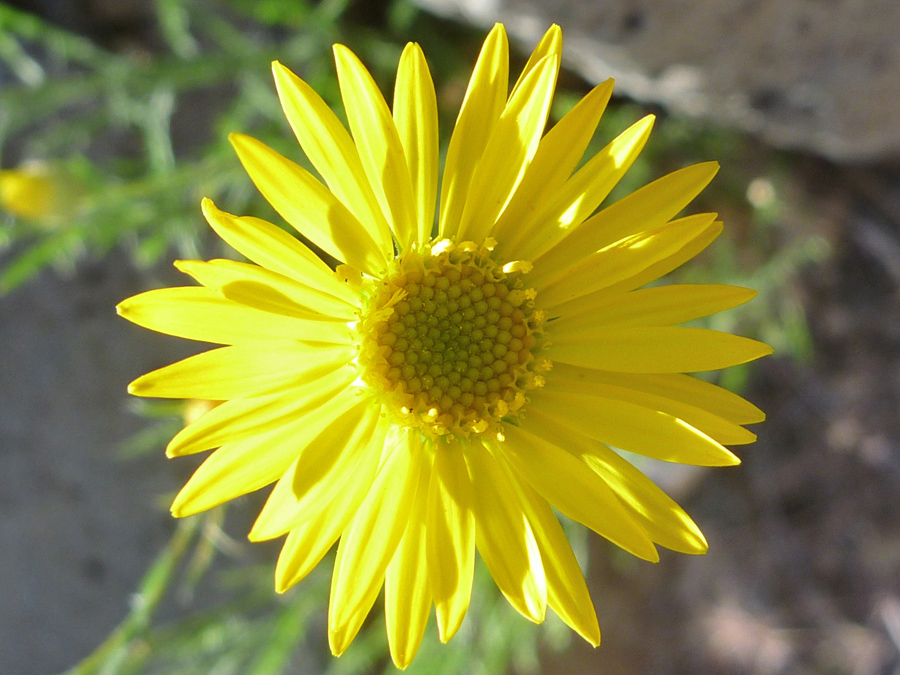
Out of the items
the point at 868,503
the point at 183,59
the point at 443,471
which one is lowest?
the point at 868,503

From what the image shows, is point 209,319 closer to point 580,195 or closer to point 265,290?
point 265,290

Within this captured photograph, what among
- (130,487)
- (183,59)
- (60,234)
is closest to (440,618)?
(60,234)

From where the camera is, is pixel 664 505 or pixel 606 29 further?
pixel 606 29

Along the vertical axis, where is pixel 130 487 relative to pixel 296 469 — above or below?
below

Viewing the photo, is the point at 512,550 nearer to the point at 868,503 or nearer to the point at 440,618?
the point at 440,618

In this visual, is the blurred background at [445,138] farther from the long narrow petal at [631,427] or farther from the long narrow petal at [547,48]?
the long narrow petal at [631,427]

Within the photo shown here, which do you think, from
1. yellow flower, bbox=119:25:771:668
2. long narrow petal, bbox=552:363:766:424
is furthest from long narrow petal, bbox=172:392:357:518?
long narrow petal, bbox=552:363:766:424

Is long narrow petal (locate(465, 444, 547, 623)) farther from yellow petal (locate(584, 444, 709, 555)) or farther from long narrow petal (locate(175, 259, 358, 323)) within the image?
long narrow petal (locate(175, 259, 358, 323))

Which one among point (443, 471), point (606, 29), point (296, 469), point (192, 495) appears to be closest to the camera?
point (192, 495)
